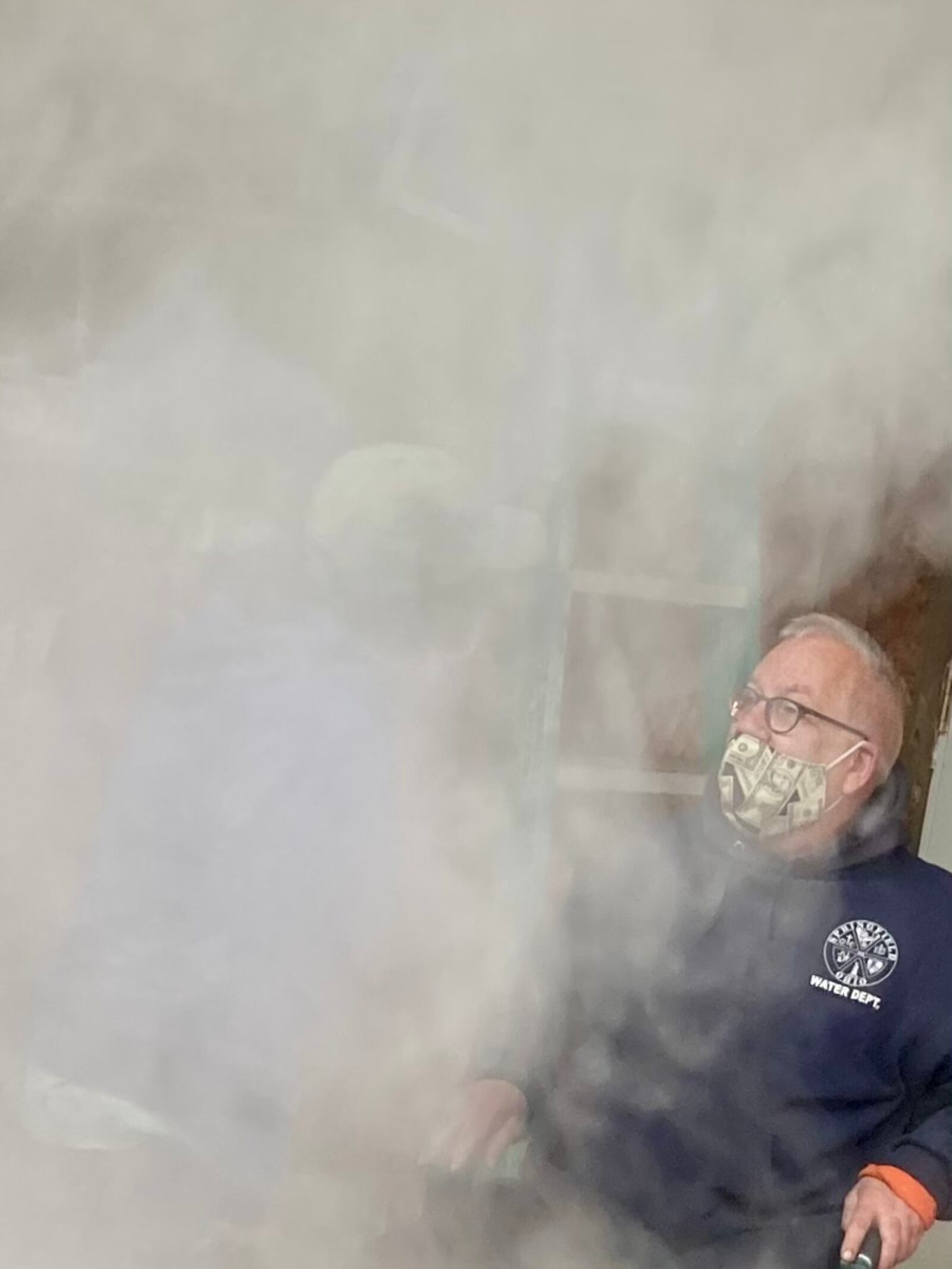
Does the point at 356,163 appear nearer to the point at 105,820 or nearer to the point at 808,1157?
the point at 105,820

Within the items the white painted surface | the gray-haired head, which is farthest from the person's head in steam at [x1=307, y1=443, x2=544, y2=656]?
the white painted surface

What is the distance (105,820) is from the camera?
0.41 m

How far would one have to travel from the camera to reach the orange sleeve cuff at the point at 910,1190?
630mm

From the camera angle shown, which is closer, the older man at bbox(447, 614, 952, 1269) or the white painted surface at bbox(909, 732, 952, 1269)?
the older man at bbox(447, 614, 952, 1269)

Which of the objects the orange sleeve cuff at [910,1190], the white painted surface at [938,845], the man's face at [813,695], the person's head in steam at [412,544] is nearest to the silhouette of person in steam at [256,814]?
the person's head in steam at [412,544]

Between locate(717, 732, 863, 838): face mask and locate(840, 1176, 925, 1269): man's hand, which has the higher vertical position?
locate(717, 732, 863, 838): face mask

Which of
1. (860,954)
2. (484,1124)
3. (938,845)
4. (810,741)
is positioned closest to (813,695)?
(810,741)

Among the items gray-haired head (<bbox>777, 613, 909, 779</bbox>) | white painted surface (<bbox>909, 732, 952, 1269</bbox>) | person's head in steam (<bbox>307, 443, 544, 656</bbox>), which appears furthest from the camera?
white painted surface (<bbox>909, 732, 952, 1269</bbox>)

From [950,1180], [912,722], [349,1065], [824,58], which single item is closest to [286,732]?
[349,1065]

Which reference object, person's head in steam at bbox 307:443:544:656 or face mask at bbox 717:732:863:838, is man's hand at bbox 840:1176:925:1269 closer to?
face mask at bbox 717:732:863:838

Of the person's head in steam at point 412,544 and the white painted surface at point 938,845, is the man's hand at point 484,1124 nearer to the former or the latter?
the person's head in steam at point 412,544

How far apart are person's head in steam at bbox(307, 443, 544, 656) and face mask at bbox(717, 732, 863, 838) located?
0.25 meters

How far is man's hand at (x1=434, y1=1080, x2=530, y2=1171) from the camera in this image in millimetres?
580

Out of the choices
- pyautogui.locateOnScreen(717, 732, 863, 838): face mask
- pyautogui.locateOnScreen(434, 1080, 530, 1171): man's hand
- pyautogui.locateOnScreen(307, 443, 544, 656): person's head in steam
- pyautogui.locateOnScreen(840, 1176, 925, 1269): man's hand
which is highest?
pyautogui.locateOnScreen(307, 443, 544, 656): person's head in steam
